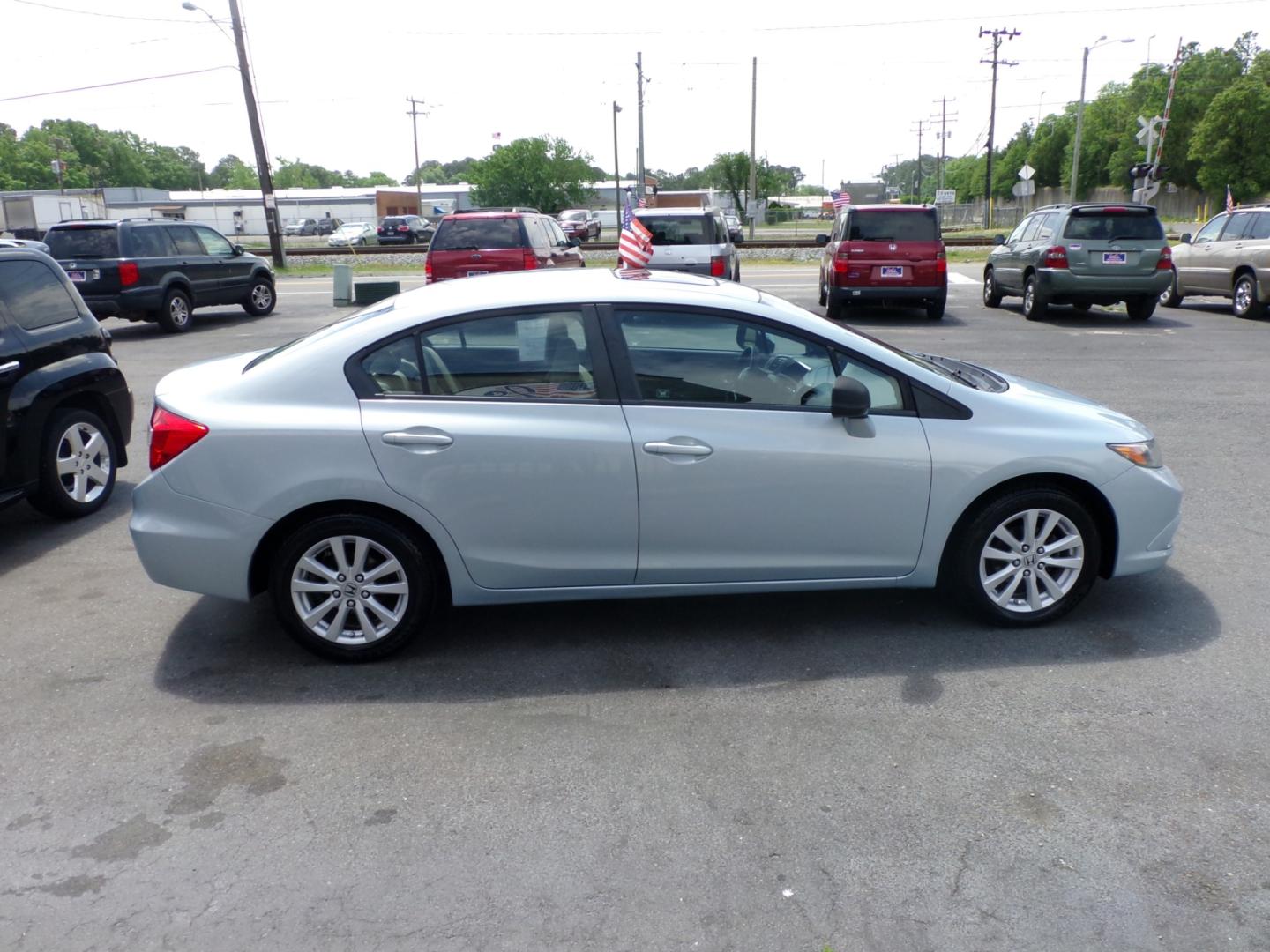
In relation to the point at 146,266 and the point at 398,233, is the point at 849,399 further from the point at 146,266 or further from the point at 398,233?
the point at 398,233

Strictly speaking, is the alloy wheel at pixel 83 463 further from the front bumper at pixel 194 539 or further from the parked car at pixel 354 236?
the parked car at pixel 354 236

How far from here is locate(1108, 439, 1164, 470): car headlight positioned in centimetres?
473

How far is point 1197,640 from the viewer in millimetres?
4699

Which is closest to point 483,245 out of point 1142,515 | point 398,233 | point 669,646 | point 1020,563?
point 669,646

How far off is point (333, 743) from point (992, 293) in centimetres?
1776

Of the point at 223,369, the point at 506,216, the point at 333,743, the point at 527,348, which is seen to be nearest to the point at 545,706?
the point at 333,743

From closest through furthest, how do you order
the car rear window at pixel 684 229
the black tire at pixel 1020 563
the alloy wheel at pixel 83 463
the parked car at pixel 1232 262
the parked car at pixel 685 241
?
1. the black tire at pixel 1020 563
2. the alloy wheel at pixel 83 463
3. the parked car at pixel 1232 262
4. the parked car at pixel 685 241
5. the car rear window at pixel 684 229

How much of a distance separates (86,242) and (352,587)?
14.6 m

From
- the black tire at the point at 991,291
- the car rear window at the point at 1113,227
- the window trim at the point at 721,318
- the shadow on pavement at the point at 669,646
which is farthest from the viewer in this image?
the black tire at the point at 991,291

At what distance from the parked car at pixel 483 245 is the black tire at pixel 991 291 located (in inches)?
324

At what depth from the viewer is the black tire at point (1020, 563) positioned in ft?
15.3

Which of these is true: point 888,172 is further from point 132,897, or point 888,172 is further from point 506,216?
point 132,897

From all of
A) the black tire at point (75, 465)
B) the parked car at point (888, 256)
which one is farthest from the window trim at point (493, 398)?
the parked car at point (888, 256)

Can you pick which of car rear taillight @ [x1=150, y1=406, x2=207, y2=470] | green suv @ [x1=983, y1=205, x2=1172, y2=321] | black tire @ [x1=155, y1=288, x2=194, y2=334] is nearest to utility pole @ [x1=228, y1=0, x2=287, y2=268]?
black tire @ [x1=155, y1=288, x2=194, y2=334]
